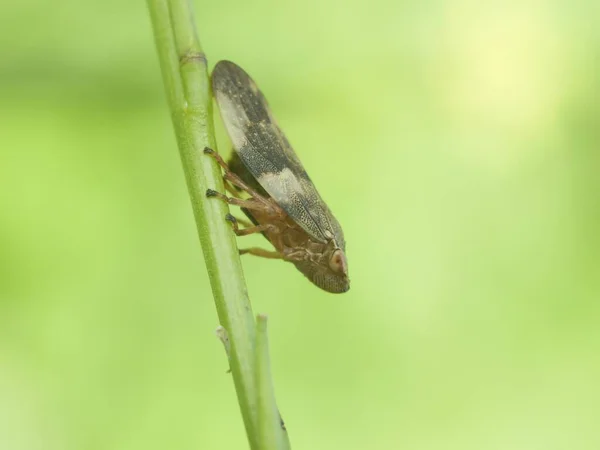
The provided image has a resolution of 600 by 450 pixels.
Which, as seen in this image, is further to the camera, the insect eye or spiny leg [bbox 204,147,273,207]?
the insect eye

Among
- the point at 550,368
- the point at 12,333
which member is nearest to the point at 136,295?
the point at 12,333

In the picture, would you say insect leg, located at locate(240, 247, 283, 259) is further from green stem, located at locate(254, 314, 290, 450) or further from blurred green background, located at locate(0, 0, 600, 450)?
blurred green background, located at locate(0, 0, 600, 450)

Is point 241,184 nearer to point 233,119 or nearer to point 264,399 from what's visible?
point 233,119

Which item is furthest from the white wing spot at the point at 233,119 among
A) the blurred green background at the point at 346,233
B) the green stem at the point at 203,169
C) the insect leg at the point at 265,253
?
the blurred green background at the point at 346,233

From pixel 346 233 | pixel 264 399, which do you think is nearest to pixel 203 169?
pixel 264 399

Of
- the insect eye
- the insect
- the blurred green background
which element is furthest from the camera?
the blurred green background

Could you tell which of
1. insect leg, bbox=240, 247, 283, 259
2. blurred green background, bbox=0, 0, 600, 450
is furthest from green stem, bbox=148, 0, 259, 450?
blurred green background, bbox=0, 0, 600, 450

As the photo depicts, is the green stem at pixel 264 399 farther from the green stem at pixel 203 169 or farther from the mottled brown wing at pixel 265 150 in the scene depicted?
the mottled brown wing at pixel 265 150
